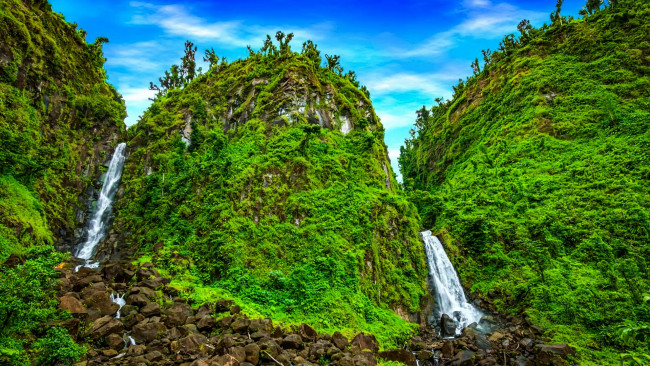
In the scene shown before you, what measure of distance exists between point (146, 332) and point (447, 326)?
14894 millimetres

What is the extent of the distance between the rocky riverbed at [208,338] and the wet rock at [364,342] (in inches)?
1.5

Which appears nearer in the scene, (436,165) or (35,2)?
(35,2)

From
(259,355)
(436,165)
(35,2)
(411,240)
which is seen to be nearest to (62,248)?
(259,355)

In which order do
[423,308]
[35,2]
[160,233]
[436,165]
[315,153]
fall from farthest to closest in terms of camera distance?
[436,165]
[35,2]
[315,153]
[160,233]
[423,308]

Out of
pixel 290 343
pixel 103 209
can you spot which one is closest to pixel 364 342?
pixel 290 343

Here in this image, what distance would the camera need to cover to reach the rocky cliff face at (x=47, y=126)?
19094mm

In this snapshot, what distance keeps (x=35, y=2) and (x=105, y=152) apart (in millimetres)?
13296

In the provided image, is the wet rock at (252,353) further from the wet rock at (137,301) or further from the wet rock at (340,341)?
the wet rock at (137,301)

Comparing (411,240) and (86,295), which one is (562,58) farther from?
(86,295)

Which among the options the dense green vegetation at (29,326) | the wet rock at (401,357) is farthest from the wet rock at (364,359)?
the dense green vegetation at (29,326)

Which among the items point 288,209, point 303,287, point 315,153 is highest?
point 315,153

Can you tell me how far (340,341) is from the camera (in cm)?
1386

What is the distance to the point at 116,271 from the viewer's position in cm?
1634

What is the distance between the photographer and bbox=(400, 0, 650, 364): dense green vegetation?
17.8m
